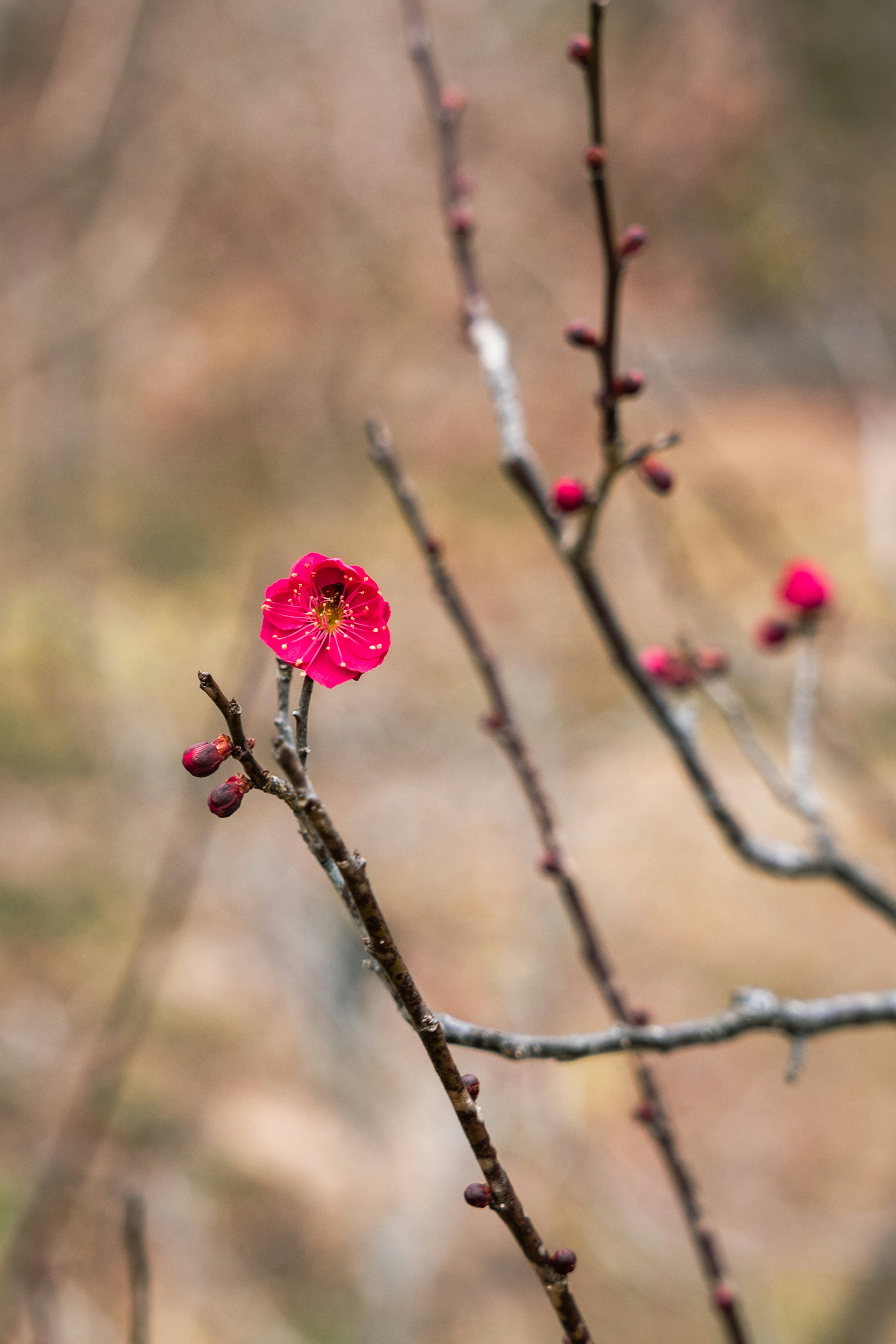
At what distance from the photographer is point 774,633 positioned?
117 centimetres

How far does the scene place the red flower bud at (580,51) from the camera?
24.3 inches

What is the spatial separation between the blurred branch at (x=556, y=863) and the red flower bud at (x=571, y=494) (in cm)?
11

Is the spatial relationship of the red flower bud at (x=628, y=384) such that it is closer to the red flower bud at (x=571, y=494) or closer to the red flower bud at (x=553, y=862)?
the red flower bud at (x=571, y=494)

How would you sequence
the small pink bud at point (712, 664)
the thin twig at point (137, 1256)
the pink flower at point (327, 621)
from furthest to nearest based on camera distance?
the small pink bud at point (712, 664) < the thin twig at point (137, 1256) < the pink flower at point (327, 621)

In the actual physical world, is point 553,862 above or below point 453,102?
below

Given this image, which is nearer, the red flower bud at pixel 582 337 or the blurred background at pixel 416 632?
the red flower bud at pixel 582 337

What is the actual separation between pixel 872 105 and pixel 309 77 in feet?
10.2

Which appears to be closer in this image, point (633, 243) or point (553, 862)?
point (633, 243)

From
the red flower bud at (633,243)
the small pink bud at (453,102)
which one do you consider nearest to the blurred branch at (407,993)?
the red flower bud at (633,243)

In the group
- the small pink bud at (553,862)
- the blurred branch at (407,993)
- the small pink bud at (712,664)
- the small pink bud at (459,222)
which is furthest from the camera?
the small pink bud at (712,664)

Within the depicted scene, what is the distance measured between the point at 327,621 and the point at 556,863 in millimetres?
443

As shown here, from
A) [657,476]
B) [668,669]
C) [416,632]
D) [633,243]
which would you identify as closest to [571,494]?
[657,476]

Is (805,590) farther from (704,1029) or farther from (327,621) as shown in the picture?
(327,621)

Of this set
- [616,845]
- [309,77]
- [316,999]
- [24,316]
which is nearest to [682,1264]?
[316,999]
